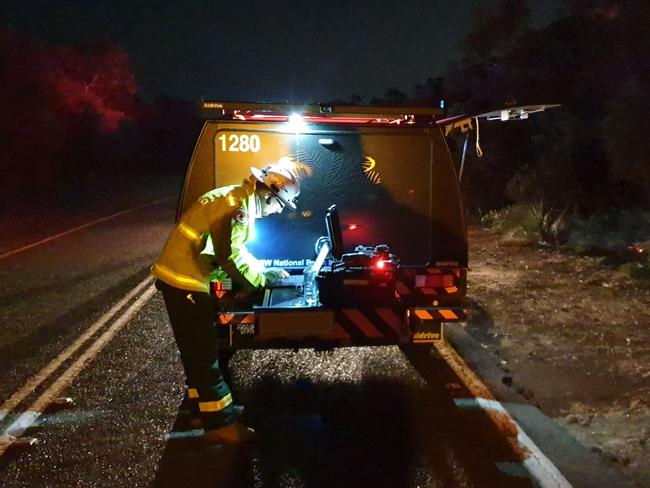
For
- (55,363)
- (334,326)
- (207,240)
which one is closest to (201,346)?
(207,240)

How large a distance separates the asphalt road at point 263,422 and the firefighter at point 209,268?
29 centimetres

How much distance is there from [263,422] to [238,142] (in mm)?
2232

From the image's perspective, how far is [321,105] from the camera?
6.14 meters

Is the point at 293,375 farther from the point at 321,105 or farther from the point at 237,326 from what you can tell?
the point at 321,105

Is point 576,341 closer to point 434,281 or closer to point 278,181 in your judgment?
point 434,281

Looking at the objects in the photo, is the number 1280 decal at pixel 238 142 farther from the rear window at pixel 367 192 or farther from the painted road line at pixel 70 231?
the painted road line at pixel 70 231

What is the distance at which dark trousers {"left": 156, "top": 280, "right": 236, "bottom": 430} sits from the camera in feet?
16.7

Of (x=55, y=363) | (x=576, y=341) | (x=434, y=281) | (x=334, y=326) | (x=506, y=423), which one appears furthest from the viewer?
(x=576, y=341)

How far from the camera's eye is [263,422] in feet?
Answer: 18.5

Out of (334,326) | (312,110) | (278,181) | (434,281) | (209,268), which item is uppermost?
(312,110)

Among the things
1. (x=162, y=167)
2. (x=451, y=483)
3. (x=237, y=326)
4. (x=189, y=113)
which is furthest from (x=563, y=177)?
(x=189, y=113)

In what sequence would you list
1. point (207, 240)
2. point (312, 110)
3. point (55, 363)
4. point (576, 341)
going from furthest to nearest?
point (576, 341)
point (55, 363)
point (312, 110)
point (207, 240)

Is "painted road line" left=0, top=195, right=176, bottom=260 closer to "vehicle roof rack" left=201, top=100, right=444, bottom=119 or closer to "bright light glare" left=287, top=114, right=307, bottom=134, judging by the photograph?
"vehicle roof rack" left=201, top=100, right=444, bottom=119

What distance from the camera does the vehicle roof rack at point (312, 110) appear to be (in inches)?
241
